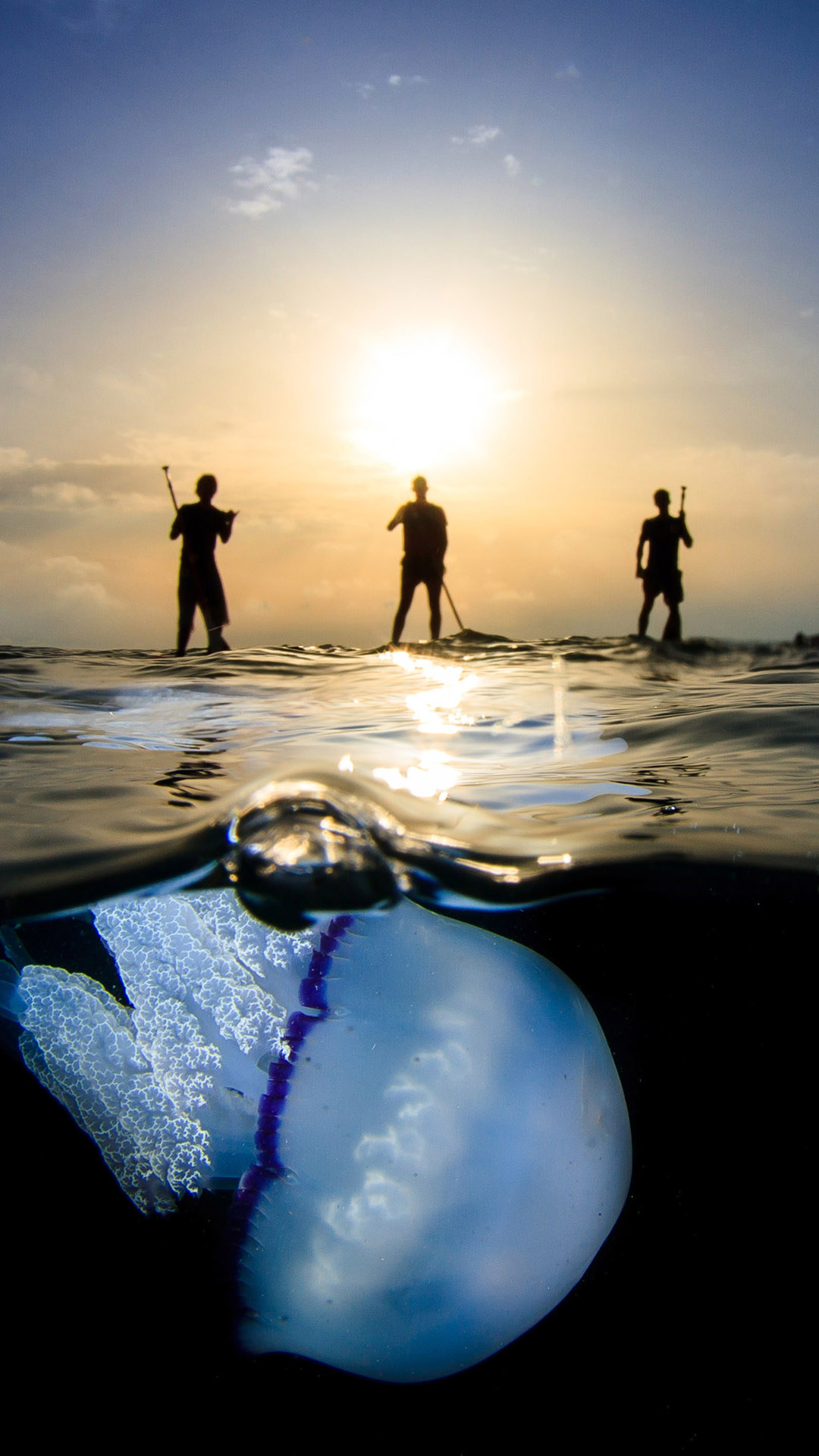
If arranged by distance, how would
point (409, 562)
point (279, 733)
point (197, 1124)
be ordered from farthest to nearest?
point (409, 562) < point (279, 733) < point (197, 1124)

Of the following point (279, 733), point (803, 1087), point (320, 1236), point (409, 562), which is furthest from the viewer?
point (409, 562)

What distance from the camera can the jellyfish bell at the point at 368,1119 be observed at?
6.61 feet

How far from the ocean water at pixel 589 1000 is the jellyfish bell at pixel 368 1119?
16cm

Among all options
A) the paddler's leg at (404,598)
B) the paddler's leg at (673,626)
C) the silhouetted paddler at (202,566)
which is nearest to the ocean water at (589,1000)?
the silhouetted paddler at (202,566)

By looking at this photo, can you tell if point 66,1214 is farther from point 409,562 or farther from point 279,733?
point 409,562

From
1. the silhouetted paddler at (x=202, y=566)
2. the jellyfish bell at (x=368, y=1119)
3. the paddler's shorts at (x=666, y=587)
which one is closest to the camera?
the jellyfish bell at (x=368, y=1119)

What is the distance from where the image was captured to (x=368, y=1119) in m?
2.07

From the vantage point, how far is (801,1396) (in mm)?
2756

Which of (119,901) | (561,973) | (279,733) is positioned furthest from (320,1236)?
(279,733)

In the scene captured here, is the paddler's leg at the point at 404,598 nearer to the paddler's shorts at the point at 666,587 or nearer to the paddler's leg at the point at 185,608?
the paddler's leg at the point at 185,608

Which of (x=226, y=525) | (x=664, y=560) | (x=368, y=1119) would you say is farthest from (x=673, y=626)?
(x=368, y=1119)

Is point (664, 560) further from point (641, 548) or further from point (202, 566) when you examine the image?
point (202, 566)

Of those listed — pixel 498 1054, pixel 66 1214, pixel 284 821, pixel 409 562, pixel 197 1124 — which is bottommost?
pixel 66 1214

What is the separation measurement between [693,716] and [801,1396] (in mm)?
3007
